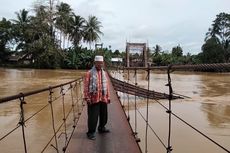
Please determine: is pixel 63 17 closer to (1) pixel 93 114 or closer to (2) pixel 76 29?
(2) pixel 76 29

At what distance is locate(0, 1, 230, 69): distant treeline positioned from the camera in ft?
136

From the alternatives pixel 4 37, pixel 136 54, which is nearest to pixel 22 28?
pixel 4 37

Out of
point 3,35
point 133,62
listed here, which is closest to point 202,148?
point 133,62

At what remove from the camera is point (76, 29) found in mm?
47188

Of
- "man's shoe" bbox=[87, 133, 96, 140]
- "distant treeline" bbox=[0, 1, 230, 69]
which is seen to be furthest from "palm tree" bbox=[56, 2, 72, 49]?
"man's shoe" bbox=[87, 133, 96, 140]

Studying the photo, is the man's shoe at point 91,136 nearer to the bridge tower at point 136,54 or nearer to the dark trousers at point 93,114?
the dark trousers at point 93,114

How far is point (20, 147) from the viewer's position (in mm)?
6719

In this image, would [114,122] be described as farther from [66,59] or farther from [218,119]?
[66,59]

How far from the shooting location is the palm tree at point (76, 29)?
4672 centimetres

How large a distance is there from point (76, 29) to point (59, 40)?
11.5 feet

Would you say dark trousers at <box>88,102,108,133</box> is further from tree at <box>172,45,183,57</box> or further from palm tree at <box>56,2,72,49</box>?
tree at <box>172,45,183,57</box>

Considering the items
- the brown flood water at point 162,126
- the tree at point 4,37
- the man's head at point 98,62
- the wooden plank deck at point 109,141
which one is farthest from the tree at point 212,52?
the man's head at point 98,62

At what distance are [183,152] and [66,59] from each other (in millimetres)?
36630

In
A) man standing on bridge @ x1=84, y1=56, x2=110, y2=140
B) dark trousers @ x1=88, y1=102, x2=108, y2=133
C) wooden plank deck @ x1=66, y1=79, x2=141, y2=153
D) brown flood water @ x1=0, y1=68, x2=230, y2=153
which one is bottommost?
brown flood water @ x1=0, y1=68, x2=230, y2=153
